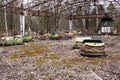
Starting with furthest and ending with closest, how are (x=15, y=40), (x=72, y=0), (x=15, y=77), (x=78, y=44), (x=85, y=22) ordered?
(x=85, y=22)
(x=72, y=0)
(x=15, y=40)
(x=78, y=44)
(x=15, y=77)

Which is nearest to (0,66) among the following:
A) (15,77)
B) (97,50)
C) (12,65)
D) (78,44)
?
(12,65)

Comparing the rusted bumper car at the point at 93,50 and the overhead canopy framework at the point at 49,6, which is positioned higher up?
the overhead canopy framework at the point at 49,6

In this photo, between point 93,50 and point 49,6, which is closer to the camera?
point 93,50

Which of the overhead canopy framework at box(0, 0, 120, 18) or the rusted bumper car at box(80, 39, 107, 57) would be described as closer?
the rusted bumper car at box(80, 39, 107, 57)

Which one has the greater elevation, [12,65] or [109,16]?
[109,16]

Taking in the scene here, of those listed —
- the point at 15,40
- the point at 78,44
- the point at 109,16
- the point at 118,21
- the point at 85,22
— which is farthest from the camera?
A: the point at 85,22

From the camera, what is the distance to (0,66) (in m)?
10.6

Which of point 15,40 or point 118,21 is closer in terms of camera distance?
point 15,40

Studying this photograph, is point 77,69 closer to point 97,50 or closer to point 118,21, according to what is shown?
point 97,50

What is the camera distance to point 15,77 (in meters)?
8.50

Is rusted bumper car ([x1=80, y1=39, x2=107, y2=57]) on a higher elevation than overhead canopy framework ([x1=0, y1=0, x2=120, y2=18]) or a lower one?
lower

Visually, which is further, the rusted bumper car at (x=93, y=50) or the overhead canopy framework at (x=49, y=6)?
the overhead canopy framework at (x=49, y=6)

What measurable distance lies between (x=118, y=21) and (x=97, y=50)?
1019 inches

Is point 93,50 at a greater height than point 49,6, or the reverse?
point 49,6
